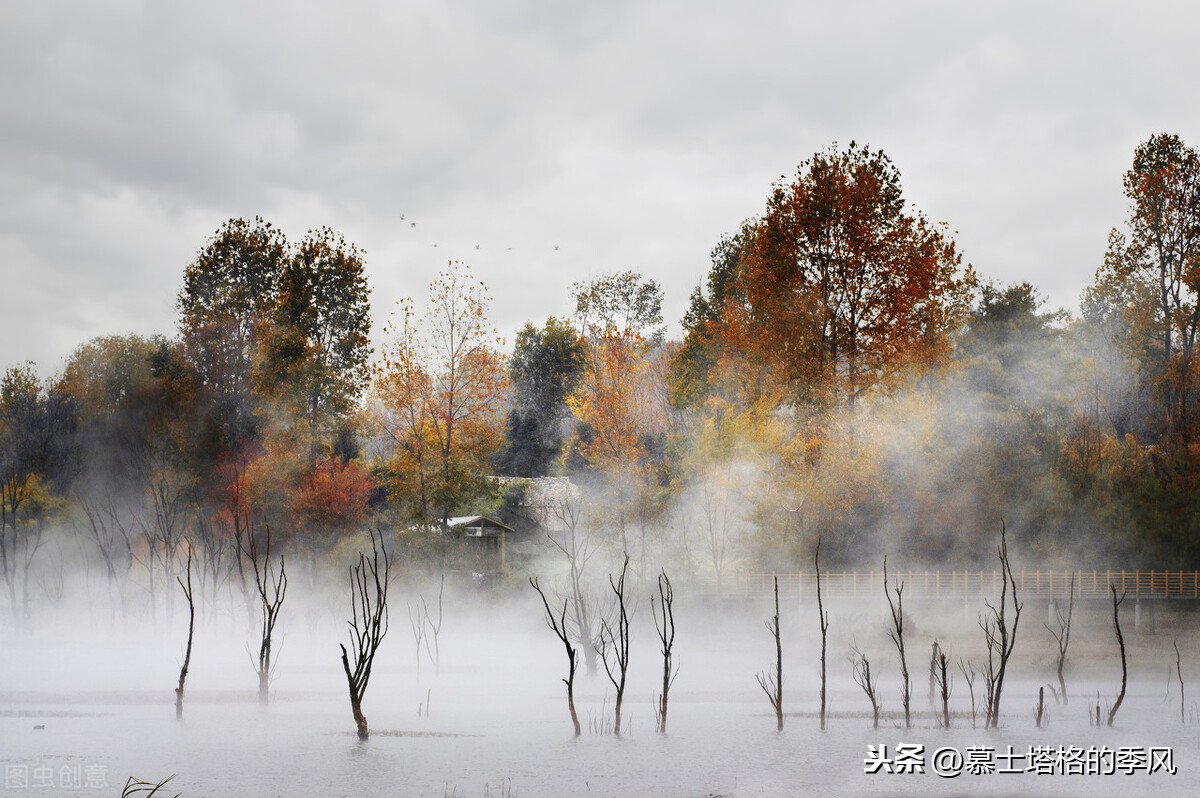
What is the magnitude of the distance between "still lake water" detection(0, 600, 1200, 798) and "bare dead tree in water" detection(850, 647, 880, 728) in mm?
327

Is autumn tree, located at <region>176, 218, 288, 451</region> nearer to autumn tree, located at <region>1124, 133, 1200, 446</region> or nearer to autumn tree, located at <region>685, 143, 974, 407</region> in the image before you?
autumn tree, located at <region>685, 143, 974, 407</region>

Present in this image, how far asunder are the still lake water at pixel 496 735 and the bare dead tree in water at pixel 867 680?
33 cm

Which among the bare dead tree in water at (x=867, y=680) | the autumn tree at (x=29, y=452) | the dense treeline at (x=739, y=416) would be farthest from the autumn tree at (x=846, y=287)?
the autumn tree at (x=29, y=452)

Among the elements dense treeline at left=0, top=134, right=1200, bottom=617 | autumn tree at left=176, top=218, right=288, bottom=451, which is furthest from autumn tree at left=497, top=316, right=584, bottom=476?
autumn tree at left=176, top=218, right=288, bottom=451

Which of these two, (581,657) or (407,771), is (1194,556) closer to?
(581,657)

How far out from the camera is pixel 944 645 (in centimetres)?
3128

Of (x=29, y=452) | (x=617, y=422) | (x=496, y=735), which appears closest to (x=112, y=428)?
(x=29, y=452)

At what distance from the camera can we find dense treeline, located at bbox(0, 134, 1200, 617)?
34281 millimetres

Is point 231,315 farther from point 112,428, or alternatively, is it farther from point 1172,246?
point 1172,246

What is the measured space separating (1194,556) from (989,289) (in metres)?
20.0

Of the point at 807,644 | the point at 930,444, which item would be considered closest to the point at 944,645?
the point at 807,644

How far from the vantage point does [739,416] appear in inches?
1474

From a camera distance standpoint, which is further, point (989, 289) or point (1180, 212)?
point (989, 289)

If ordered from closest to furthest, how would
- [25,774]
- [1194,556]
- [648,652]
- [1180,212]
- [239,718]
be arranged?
1. [25,774]
2. [239,718]
3. [648,652]
4. [1194,556]
5. [1180,212]
